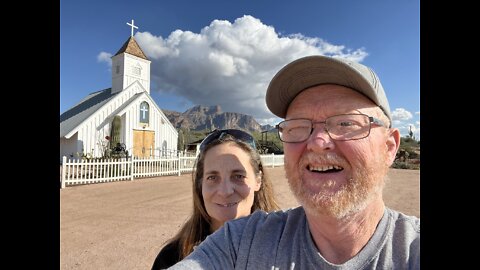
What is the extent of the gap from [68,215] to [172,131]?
16.2 m

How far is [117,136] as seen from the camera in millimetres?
18453

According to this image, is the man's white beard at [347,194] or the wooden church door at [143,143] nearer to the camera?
the man's white beard at [347,194]

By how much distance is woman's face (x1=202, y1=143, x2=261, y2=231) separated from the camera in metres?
2.04

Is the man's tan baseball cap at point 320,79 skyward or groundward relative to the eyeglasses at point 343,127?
skyward

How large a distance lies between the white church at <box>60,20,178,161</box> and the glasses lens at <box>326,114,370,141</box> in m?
18.0

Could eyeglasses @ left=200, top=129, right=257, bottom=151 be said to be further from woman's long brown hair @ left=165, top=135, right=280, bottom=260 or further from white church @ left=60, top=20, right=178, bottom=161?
white church @ left=60, top=20, right=178, bottom=161

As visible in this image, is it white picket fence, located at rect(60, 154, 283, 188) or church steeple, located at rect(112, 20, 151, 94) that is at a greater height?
church steeple, located at rect(112, 20, 151, 94)

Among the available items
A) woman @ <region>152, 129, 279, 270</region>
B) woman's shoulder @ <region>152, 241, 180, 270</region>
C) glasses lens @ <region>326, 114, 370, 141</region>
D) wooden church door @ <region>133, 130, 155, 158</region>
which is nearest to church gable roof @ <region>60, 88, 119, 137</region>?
wooden church door @ <region>133, 130, 155, 158</region>

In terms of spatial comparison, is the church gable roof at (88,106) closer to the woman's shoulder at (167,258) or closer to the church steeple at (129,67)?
the church steeple at (129,67)

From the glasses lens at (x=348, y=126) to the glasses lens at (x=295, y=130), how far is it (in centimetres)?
10

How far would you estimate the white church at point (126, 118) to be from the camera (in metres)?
18.1

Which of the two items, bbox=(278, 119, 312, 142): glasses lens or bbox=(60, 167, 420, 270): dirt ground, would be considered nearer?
bbox=(278, 119, 312, 142): glasses lens

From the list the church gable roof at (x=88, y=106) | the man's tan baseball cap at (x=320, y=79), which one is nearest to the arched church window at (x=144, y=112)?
the church gable roof at (x=88, y=106)
